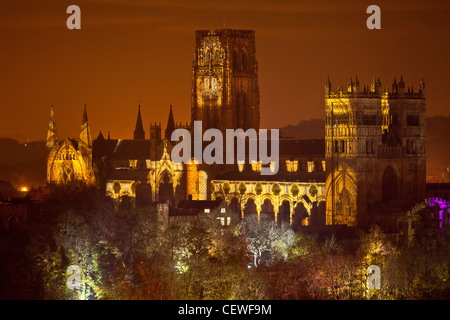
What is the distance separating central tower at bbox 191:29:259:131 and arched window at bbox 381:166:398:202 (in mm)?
29901

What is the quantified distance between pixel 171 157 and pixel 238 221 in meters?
28.7

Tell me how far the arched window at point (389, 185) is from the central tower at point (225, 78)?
29.9 m

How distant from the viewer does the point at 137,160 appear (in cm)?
17900

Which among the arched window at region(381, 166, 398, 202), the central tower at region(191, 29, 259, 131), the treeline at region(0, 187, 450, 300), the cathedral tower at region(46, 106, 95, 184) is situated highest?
the central tower at region(191, 29, 259, 131)

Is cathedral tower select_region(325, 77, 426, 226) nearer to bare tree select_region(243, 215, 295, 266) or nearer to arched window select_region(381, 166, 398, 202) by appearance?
arched window select_region(381, 166, 398, 202)

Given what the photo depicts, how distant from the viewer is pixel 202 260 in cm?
12294

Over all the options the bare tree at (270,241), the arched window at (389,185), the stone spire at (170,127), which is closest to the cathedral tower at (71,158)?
the stone spire at (170,127)

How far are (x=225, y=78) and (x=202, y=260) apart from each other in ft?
186

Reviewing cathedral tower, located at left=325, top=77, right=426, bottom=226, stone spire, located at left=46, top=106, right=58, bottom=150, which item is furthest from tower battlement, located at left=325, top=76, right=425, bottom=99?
stone spire, located at left=46, top=106, right=58, bottom=150

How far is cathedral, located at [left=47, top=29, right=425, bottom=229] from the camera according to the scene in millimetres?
147750

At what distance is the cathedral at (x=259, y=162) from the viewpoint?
485 ft

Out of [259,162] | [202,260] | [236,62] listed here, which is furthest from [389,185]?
[236,62]

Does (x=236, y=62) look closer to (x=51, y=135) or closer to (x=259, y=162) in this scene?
(x=259, y=162)
